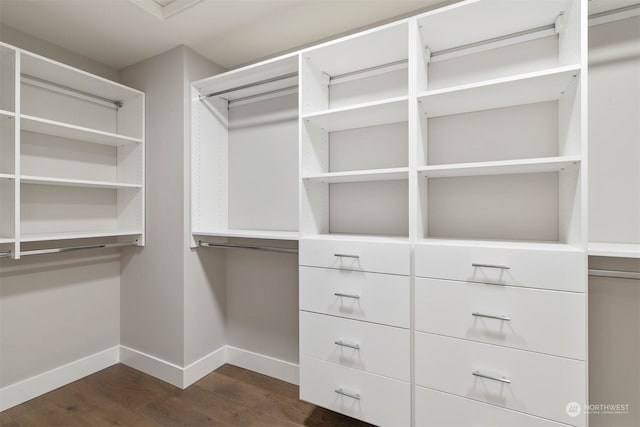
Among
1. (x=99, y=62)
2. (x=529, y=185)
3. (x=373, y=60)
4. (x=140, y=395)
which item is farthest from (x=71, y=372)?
(x=529, y=185)

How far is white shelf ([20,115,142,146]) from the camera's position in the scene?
1.82 metres

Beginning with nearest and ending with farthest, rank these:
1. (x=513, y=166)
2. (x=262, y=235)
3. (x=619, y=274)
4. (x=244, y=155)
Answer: (x=619, y=274), (x=513, y=166), (x=262, y=235), (x=244, y=155)

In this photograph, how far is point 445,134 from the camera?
1.74 m

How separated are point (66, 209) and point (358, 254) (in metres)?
2.16

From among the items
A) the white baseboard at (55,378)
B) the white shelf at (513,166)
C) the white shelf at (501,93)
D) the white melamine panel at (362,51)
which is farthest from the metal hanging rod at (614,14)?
the white baseboard at (55,378)

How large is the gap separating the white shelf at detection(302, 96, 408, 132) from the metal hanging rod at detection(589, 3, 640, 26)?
0.93m

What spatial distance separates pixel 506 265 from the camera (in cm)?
124

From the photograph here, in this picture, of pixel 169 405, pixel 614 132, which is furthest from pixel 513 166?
pixel 169 405

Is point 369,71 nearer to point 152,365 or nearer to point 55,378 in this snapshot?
point 152,365

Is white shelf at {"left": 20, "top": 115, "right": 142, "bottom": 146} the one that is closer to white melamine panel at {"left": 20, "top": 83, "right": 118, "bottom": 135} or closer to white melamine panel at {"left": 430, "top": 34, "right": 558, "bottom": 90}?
white melamine panel at {"left": 20, "top": 83, "right": 118, "bottom": 135}

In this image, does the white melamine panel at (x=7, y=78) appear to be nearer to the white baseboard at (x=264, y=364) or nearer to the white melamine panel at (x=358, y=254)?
the white melamine panel at (x=358, y=254)

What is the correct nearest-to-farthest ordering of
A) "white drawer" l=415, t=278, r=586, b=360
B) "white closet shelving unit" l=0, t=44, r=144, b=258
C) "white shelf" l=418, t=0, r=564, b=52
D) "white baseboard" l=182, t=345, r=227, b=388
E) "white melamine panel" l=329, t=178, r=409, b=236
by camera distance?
"white drawer" l=415, t=278, r=586, b=360 → "white shelf" l=418, t=0, r=564, b=52 → "white closet shelving unit" l=0, t=44, r=144, b=258 → "white melamine panel" l=329, t=178, r=409, b=236 → "white baseboard" l=182, t=345, r=227, b=388

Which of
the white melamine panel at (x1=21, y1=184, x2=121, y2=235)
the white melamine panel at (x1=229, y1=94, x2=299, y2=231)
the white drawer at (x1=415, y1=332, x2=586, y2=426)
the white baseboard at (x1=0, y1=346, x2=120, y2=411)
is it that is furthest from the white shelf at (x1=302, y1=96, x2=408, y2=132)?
the white baseboard at (x1=0, y1=346, x2=120, y2=411)

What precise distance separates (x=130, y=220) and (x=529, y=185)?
2.75 meters
